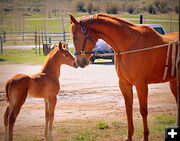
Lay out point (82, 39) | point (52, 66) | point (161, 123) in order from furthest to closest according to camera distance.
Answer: point (161, 123) → point (52, 66) → point (82, 39)

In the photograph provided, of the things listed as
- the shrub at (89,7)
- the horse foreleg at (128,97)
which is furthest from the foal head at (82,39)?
the shrub at (89,7)

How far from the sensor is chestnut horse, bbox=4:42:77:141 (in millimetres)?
6233

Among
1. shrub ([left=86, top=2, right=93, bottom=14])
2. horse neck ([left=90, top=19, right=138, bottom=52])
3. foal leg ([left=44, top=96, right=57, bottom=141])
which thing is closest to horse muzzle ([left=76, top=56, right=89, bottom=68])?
horse neck ([left=90, top=19, right=138, bottom=52])

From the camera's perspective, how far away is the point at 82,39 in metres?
6.51

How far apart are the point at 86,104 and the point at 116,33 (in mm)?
4020

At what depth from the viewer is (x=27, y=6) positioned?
1754 inches

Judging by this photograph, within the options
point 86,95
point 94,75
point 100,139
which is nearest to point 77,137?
point 100,139

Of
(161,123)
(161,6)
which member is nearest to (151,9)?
(161,6)

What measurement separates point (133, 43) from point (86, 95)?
5051mm

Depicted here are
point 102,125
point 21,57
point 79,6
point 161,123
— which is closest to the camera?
point 102,125

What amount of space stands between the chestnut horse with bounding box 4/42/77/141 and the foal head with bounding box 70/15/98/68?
69cm

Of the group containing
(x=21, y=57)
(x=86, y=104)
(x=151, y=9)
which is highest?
(x=151, y=9)

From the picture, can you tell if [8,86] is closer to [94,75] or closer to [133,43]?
[133,43]

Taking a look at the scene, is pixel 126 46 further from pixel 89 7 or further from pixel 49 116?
pixel 89 7
